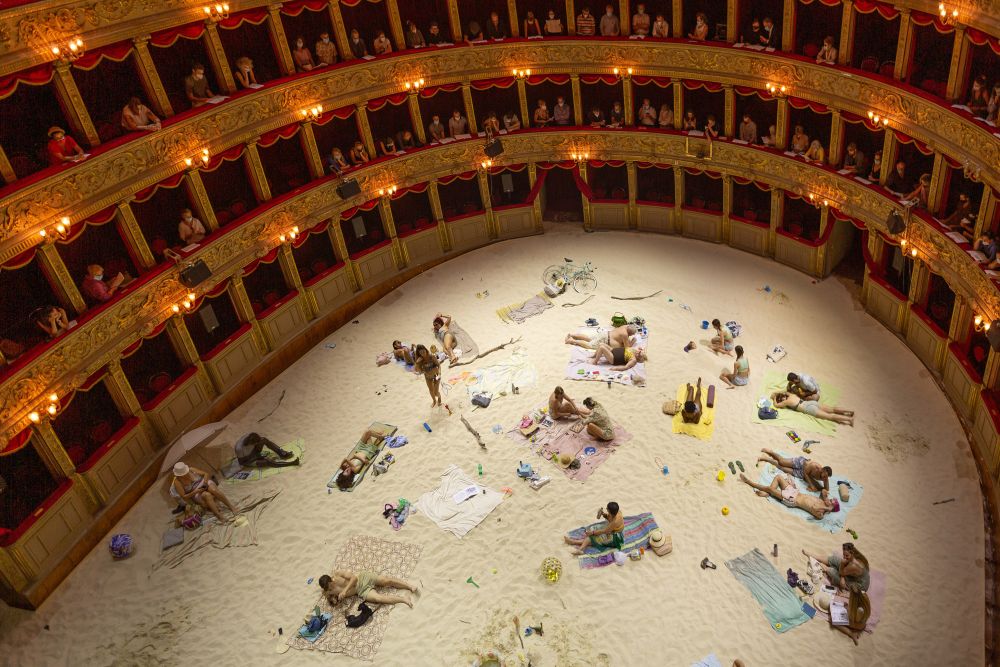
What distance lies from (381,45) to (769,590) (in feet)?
61.5

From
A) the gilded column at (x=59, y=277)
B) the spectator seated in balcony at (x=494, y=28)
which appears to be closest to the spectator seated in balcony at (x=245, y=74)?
the gilded column at (x=59, y=277)

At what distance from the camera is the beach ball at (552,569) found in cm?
1666

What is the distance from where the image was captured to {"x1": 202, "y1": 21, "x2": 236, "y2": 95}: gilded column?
2064cm

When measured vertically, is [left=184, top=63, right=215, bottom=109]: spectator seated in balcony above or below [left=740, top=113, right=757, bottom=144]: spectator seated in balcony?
above

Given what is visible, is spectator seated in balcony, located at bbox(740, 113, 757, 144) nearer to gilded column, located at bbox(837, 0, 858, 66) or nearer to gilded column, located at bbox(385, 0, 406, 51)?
gilded column, located at bbox(837, 0, 858, 66)

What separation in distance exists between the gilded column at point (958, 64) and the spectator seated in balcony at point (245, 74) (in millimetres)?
17392

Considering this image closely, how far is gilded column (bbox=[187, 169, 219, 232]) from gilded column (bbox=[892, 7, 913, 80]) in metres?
17.8

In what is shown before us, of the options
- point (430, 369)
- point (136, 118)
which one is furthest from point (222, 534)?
point (136, 118)

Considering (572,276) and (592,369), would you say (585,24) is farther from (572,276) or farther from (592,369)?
(592,369)

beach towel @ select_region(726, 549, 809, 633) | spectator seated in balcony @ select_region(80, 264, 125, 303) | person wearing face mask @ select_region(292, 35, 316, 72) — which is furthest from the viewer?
person wearing face mask @ select_region(292, 35, 316, 72)

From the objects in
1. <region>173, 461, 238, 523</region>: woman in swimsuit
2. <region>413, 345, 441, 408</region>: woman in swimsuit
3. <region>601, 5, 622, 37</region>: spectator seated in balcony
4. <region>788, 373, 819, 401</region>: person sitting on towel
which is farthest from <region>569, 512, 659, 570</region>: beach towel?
<region>601, 5, 622, 37</region>: spectator seated in balcony

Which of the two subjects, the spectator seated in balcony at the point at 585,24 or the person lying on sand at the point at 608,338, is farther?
the spectator seated in balcony at the point at 585,24

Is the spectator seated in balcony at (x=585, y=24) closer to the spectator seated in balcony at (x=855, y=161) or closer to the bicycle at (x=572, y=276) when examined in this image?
the bicycle at (x=572, y=276)

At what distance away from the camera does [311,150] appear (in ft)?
77.9
